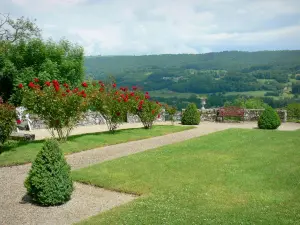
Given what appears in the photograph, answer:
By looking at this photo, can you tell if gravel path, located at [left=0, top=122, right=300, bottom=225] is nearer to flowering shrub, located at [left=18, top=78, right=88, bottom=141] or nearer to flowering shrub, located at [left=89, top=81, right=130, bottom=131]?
flowering shrub, located at [left=18, top=78, right=88, bottom=141]

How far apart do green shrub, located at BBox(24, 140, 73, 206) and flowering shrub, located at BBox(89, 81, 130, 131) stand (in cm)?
926

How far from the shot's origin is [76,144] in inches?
596

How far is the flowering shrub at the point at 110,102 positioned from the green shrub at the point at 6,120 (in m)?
4.50

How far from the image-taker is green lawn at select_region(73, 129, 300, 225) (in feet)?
23.4

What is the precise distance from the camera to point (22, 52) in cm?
3578

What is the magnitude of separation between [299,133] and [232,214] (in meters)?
12.4

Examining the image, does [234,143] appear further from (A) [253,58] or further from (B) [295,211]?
(A) [253,58]

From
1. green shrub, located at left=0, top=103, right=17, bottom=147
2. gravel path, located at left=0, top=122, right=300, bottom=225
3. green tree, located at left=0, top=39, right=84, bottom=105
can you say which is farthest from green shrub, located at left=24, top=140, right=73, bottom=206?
green tree, located at left=0, top=39, right=84, bottom=105

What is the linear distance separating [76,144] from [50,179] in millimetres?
6973

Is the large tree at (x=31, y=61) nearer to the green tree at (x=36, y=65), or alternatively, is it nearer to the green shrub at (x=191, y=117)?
the green tree at (x=36, y=65)

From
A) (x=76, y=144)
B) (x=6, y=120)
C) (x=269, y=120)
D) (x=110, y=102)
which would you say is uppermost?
(x=110, y=102)

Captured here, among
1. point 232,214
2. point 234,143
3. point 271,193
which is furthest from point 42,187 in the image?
point 234,143

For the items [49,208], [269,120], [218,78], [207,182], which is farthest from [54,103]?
[218,78]

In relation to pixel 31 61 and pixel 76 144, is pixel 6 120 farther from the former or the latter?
pixel 31 61
